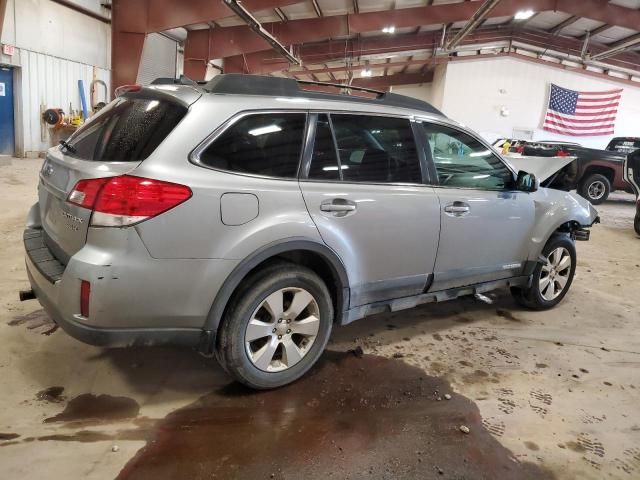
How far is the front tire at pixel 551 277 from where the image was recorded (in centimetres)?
396

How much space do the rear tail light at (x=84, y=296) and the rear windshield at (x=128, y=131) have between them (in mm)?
590

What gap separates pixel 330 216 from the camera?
8.48 feet

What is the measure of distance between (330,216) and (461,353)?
1426 millimetres

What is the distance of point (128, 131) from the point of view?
2367 mm

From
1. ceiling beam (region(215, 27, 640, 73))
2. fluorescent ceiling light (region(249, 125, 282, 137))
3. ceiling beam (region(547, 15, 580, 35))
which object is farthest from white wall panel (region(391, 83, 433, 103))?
fluorescent ceiling light (region(249, 125, 282, 137))

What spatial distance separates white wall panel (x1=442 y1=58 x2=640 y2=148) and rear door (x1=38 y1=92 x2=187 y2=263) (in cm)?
1824

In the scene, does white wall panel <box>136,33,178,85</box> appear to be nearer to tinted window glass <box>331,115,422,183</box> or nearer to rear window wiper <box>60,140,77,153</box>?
rear window wiper <box>60,140,77,153</box>

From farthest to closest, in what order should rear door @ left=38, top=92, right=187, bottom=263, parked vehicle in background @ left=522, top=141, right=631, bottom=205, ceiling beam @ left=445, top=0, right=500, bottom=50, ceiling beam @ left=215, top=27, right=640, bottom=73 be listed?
1. ceiling beam @ left=215, top=27, right=640, bottom=73
2. parked vehicle in background @ left=522, top=141, right=631, bottom=205
3. ceiling beam @ left=445, top=0, right=500, bottom=50
4. rear door @ left=38, top=92, right=187, bottom=263

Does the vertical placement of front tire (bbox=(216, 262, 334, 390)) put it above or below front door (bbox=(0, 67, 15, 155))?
below

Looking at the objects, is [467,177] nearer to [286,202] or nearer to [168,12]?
[286,202]

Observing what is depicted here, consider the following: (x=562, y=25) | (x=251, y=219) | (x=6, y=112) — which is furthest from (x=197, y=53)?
(x=251, y=219)

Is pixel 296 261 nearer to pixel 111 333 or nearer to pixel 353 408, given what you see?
pixel 353 408

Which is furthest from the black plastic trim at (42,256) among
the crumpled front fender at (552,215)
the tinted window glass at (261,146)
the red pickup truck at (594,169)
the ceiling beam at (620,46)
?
the ceiling beam at (620,46)

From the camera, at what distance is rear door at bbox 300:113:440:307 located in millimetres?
2609
